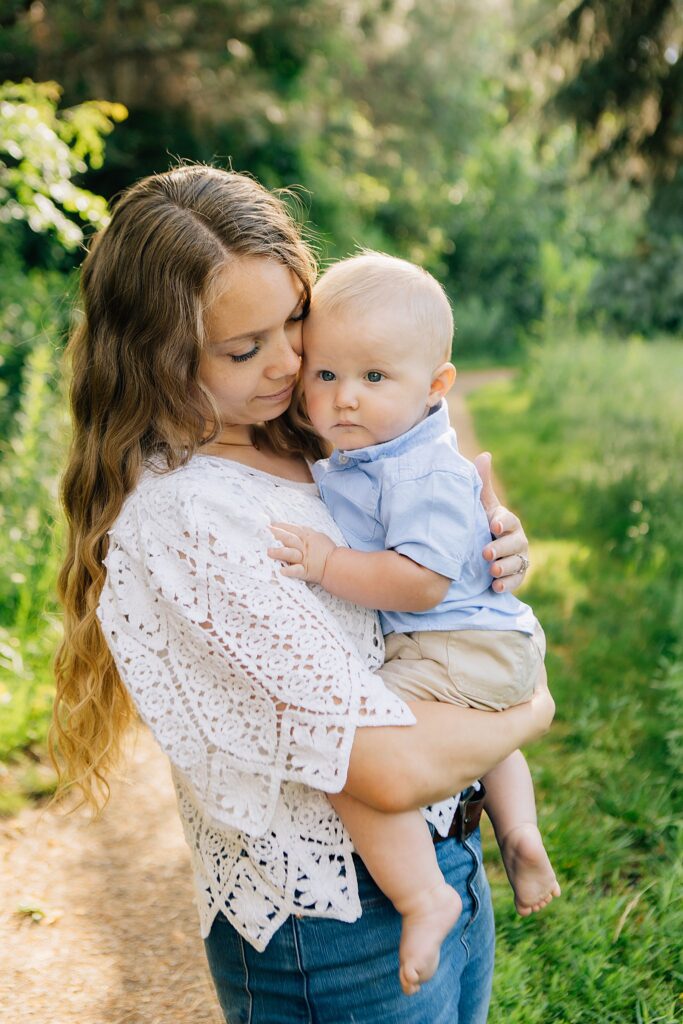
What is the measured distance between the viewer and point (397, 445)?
178 cm

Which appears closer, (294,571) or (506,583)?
(294,571)

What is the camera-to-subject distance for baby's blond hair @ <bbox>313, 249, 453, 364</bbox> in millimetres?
1788

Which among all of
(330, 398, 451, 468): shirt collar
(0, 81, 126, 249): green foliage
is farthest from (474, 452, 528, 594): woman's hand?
(0, 81, 126, 249): green foliage

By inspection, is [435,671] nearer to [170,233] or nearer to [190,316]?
[190,316]

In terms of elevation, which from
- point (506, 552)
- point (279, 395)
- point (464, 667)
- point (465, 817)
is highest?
point (279, 395)

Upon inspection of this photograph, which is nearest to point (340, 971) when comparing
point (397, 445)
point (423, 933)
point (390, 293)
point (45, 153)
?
point (423, 933)

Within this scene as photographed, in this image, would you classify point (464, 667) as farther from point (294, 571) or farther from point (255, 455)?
point (255, 455)

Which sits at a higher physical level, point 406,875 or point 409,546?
point 409,546

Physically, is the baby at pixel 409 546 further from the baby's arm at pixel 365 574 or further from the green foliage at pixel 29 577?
the green foliage at pixel 29 577

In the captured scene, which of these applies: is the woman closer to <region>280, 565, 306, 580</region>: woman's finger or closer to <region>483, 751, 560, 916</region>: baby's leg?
<region>280, 565, 306, 580</region>: woman's finger

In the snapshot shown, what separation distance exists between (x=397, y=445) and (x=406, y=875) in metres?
0.76

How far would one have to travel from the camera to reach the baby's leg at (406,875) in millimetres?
1419

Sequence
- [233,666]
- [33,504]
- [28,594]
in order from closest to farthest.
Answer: [233,666] → [28,594] → [33,504]

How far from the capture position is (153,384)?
1674mm
